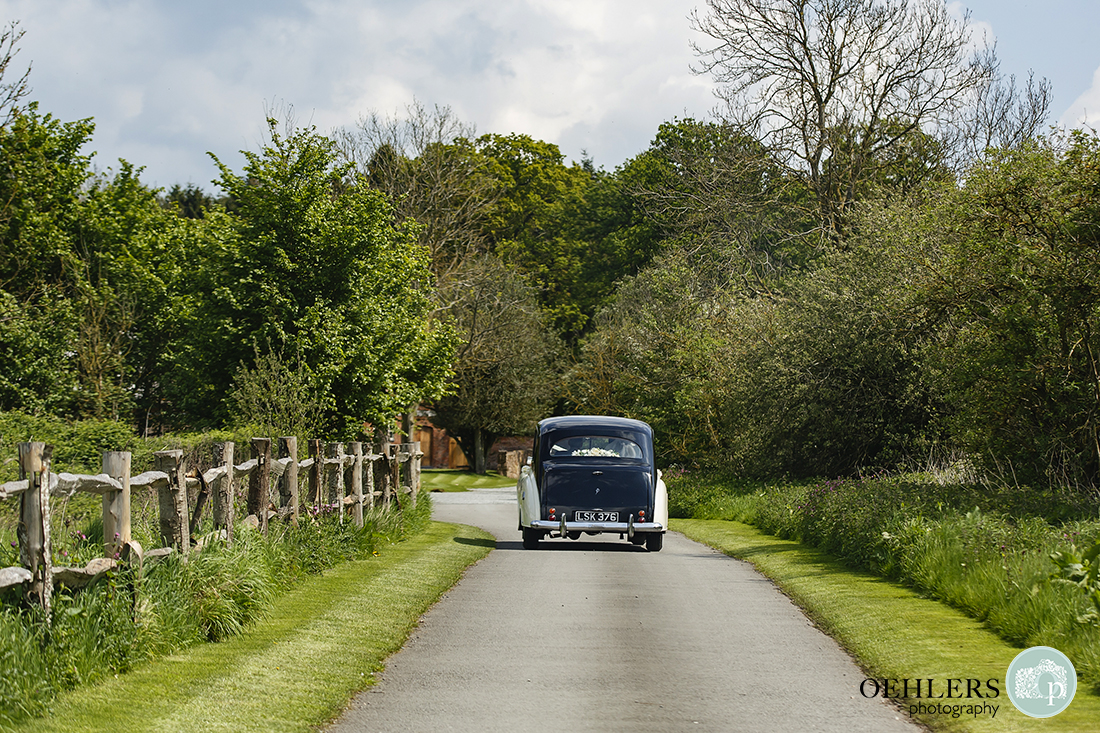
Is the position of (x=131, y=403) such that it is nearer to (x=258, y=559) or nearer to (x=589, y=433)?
(x=589, y=433)

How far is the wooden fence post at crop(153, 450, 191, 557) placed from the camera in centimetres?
1019

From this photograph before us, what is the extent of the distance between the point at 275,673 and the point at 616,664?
2756 mm

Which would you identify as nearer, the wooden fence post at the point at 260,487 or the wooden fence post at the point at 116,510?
the wooden fence post at the point at 116,510

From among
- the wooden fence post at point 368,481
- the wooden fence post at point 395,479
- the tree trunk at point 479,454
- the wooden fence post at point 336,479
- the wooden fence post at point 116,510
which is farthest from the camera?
the tree trunk at point 479,454

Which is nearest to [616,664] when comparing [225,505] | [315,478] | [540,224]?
[225,505]

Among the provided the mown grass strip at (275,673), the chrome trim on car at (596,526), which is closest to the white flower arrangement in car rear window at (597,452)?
the chrome trim on car at (596,526)

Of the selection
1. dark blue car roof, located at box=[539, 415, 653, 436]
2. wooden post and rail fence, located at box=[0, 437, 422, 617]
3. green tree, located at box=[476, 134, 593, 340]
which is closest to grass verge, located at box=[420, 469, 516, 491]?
green tree, located at box=[476, 134, 593, 340]

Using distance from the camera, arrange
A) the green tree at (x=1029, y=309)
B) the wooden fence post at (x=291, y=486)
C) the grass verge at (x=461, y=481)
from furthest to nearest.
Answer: the grass verge at (x=461, y=481)
the green tree at (x=1029, y=309)
the wooden fence post at (x=291, y=486)

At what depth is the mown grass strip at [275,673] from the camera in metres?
7.04

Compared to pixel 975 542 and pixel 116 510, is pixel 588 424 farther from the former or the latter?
pixel 116 510

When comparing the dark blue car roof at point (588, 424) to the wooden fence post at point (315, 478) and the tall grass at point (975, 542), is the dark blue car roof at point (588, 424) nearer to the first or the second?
the tall grass at point (975, 542)

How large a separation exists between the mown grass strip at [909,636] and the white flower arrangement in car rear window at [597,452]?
12.6 feet

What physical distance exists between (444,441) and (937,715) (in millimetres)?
63790

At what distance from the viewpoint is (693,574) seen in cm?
1598
